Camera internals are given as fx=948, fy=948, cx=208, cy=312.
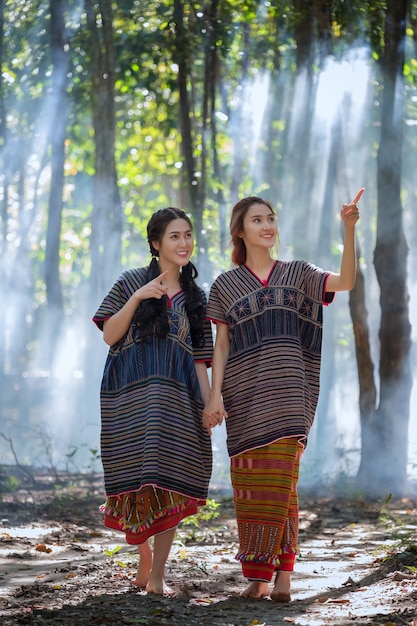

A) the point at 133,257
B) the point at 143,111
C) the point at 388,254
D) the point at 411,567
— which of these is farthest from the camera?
the point at 133,257

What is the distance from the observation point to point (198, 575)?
4.97m

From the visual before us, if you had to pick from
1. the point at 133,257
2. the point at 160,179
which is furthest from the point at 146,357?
the point at 133,257

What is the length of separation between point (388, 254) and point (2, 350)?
1223 cm

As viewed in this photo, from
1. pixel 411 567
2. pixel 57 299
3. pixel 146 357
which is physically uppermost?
pixel 57 299

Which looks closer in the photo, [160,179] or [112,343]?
[112,343]

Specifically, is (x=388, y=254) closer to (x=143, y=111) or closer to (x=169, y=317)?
(x=169, y=317)

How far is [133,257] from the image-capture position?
3162cm

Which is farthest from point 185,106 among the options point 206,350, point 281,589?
point 281,589

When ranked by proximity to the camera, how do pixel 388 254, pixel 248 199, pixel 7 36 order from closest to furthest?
pixel 248 199
pixel 388 254
pixel 7 36

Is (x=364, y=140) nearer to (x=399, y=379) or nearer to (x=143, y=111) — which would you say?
(x=143, y=111)

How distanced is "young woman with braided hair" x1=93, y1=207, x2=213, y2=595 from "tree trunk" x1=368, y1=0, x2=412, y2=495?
15.0 ft

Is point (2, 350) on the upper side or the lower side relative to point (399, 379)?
upper

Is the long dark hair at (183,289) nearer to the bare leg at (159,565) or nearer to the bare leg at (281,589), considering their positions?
the bare leg at (159,565)

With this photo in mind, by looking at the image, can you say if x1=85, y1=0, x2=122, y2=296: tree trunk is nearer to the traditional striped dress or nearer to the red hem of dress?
the traditional striped dress
